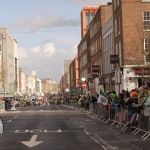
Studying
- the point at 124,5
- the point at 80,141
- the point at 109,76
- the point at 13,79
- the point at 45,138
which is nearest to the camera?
the point at 80,141

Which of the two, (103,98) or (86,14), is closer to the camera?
(103,98)

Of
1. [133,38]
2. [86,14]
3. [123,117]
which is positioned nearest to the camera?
[123,117]

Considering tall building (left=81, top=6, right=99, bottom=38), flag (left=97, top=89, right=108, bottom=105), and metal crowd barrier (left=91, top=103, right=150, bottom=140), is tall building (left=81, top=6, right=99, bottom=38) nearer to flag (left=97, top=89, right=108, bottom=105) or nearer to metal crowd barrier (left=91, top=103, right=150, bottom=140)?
metal crowd barrier (left=91, top=103, right=150, bottom=140)

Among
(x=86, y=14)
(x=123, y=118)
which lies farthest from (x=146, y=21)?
(x=86, y=14)

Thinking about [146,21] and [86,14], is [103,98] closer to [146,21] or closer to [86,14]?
[146,21]

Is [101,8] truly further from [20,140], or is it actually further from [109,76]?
[20,140]

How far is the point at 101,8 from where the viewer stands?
69.4 meters

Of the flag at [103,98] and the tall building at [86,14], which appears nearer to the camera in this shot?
the flag at [103,98]

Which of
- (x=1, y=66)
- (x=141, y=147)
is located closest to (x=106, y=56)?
(x=141, y=147)

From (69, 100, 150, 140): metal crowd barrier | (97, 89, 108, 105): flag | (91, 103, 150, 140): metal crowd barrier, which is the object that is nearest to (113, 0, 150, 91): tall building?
(69, 100, 150, 140): metal crowd barrier

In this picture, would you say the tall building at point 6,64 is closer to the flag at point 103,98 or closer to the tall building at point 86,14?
the tall building at point 86,14

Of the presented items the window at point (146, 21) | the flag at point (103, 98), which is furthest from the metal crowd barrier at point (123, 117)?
the window at point (146, 21)

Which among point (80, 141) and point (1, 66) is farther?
point (1, 66)

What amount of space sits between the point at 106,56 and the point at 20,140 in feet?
158
